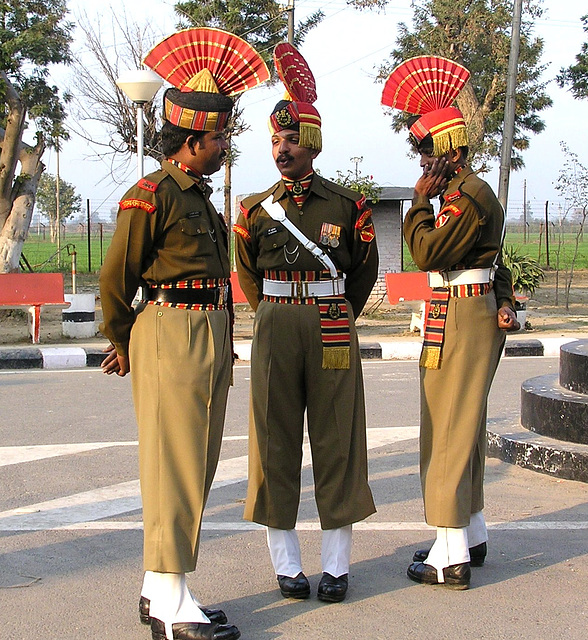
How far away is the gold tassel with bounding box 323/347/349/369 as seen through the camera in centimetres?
415

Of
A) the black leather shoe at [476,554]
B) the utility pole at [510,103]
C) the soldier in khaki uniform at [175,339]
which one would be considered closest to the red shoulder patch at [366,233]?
the soldier in khaki uniform at [175,339]

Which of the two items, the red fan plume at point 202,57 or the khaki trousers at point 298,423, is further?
the khaki trousers at point 298,423

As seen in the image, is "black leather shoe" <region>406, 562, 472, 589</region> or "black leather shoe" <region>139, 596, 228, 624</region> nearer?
"black leather shoe" <region>139, 596, 228, 624</region>

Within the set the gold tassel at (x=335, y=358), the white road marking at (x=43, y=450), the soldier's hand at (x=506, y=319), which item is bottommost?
the white road marking at (x=43, y=450)

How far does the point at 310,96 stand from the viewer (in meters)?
4.43

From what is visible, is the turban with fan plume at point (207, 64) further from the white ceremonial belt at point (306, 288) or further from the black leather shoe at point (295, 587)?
the black leather shoe at point (295, 587)

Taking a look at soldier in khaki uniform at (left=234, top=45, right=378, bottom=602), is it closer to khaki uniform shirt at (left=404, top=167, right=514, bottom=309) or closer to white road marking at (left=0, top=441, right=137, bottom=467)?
khaki uniform shirt at (left=404, top=167, right=514, bottom=309)

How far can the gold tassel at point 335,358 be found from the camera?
4.15 meters

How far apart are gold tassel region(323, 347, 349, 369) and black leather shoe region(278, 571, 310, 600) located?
0.90m

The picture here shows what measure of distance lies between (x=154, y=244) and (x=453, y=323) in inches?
54.9

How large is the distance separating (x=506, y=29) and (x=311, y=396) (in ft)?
79.1

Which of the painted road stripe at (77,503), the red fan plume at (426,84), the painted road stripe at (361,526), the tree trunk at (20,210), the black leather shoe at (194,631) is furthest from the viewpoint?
the tree trunk at (20,210)

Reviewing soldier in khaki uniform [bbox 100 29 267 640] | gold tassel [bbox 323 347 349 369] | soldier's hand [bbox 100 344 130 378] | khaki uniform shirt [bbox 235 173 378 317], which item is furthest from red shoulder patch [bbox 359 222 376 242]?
soldier's hand [bbox 100 344 130 378]

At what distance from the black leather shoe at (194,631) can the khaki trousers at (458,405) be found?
109cm
